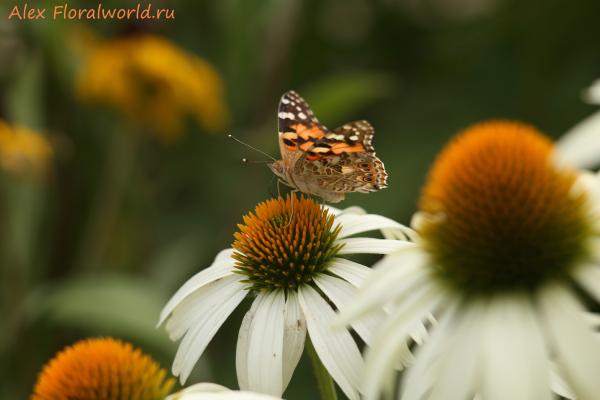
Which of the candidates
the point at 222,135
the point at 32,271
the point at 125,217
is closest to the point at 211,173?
the point at 222,135

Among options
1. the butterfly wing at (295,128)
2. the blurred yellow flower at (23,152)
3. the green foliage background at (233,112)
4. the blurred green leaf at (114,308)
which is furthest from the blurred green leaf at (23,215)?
the butterfly wing at (295,128)

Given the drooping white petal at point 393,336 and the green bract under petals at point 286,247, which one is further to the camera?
the green bract under petals at point 286,247

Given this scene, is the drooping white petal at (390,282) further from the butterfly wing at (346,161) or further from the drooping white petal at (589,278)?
the butterfly wing at (346,161)

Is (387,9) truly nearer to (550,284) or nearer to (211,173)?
(211,173)

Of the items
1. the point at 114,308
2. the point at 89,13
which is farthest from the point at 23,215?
the point at 89,13

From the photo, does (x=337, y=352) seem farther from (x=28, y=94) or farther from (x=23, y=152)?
(x=28, y=94)

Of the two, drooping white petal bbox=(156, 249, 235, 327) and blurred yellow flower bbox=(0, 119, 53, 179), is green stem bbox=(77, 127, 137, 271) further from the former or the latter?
drooping white petal bbox=(156, 249, 235, 327)

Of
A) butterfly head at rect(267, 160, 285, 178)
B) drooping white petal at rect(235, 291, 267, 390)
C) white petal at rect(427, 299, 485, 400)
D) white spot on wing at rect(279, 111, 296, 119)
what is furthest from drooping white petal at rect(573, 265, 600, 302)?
white spot on wing at rect(279, 111, 296, 119)
